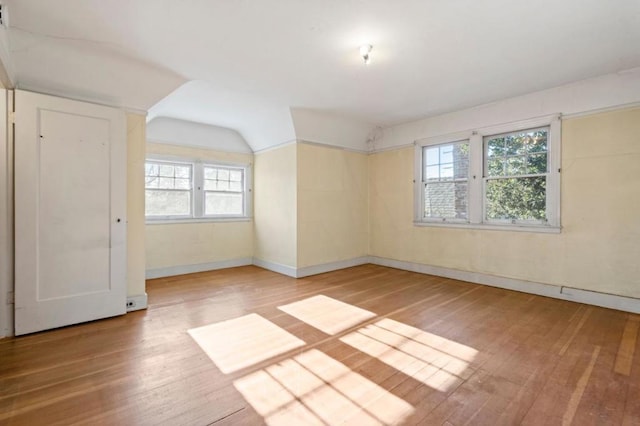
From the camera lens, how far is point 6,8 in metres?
2.13

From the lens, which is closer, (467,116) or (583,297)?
(583,297)

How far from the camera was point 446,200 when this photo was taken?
4848 millimetres

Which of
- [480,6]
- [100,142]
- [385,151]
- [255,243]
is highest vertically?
[480,6]

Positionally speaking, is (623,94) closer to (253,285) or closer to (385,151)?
(385,151)

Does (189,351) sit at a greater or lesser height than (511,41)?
lesser

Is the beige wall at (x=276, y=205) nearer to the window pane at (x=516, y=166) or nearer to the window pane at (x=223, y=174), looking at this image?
the window pane at (x=223, y=174)

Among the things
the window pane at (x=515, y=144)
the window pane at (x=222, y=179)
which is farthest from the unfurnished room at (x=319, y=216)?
the window pane at (x=222, y=179)

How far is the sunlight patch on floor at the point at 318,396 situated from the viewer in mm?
1639

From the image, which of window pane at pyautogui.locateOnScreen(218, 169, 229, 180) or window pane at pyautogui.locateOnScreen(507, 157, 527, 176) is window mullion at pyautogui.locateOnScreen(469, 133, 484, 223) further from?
window pane at pyautogui.locateOnScreen(218, 169, 229, 180)

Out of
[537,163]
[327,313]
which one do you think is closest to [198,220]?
[327,313]

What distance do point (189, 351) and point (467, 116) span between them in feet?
15.6

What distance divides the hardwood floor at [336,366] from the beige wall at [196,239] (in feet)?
4.71

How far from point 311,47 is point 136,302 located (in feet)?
10.9

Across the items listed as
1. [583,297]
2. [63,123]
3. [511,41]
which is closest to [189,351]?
[63,123]
